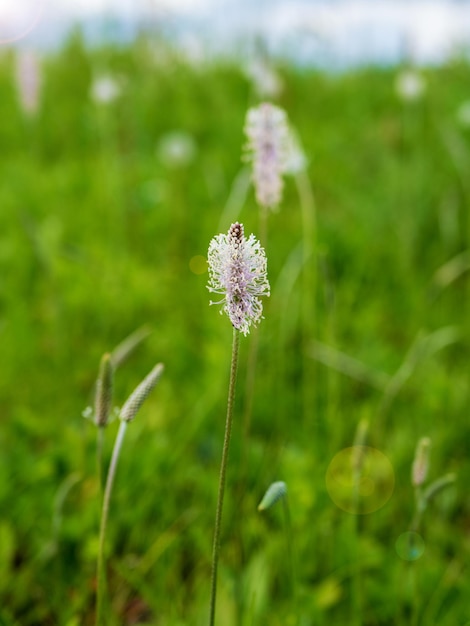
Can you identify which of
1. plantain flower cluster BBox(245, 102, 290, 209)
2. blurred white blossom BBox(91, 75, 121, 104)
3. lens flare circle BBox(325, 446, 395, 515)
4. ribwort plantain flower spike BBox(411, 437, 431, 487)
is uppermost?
blurred white blossom BBox(91, 75, 121, 104)

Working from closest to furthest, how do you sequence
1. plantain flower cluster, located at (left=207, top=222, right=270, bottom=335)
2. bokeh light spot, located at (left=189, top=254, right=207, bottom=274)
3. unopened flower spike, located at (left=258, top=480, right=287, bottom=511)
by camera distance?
plantain flower cluster, located at (left=207, top=222, right=270, bottom=335)
unopened flower spike, located at (left=258, top=480, right=287, bottom=511)
bokeh light spot, located at (left=189, top=254, right=207, bottom=274)

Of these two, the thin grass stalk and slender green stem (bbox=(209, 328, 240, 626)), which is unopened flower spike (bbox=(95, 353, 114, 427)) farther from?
the thin grass stalk

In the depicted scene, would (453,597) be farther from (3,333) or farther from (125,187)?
(125,187)

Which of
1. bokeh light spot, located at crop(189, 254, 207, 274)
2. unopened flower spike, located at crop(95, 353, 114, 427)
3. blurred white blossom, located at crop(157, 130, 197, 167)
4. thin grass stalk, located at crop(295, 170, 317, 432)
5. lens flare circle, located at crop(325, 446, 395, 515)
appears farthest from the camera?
blurred white blossom, located at crop(157, 130, 197, 167)

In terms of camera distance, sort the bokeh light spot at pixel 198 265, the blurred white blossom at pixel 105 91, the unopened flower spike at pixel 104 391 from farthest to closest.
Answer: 1. the blurred white blossom at pixel 105 91
2. the bokeh light spot at pixel 198 265
3. the unopened flower spike at pixel 104 391

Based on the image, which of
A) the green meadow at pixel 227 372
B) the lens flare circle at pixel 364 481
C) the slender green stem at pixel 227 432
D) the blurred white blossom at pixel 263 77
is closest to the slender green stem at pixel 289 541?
the green meadow at pixel 227 372

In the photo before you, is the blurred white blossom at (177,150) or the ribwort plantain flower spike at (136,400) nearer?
the ribwort plantain flower spike at (136,400)

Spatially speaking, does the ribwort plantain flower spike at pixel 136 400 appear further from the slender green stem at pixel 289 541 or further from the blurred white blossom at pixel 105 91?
the blurred white blossom at pixel 105 91

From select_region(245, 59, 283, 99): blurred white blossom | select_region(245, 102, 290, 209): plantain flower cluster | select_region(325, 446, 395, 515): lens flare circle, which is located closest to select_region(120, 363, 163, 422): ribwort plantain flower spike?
select_region(245, 102, 290, 209): plantain flower cluster
